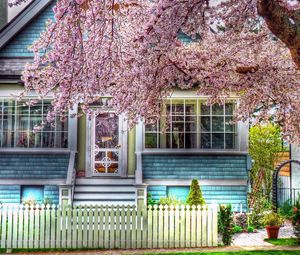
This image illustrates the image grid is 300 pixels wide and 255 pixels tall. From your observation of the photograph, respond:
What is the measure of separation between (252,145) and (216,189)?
6796 mm

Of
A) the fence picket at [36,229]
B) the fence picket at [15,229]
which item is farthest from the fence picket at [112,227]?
the fence picket at [15,229]

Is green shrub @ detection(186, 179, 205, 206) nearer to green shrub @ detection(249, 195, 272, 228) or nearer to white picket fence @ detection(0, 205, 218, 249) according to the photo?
white picket fence @ detection(0, 205, 218, 249)

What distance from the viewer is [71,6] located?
6.55 meters

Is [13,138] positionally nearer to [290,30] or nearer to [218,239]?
[218,239]

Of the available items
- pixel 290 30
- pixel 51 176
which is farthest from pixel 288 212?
pixel 290 30

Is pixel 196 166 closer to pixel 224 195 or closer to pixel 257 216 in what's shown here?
pixel 224 195

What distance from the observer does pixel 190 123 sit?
15875 millimetres

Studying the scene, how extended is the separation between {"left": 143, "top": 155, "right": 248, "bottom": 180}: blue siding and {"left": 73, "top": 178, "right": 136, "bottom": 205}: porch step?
0.88 meters

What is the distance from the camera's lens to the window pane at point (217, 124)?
51.8 feet

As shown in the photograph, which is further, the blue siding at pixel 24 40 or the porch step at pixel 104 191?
the blue siding at pixel 24 40

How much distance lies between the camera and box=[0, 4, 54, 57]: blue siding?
1616cm

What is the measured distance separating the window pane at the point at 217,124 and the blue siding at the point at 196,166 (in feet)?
3.10

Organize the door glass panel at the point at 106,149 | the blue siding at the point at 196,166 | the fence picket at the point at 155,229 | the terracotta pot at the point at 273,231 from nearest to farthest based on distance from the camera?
the fence picket at the point at 155,229, the terracotta pot at the point at 273,231, the blue siding at the point at 196,166, the door glass panel at the point at 106,149

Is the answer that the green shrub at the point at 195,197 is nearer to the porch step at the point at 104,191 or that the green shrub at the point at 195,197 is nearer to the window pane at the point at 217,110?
the porch step at the point at 104,191
